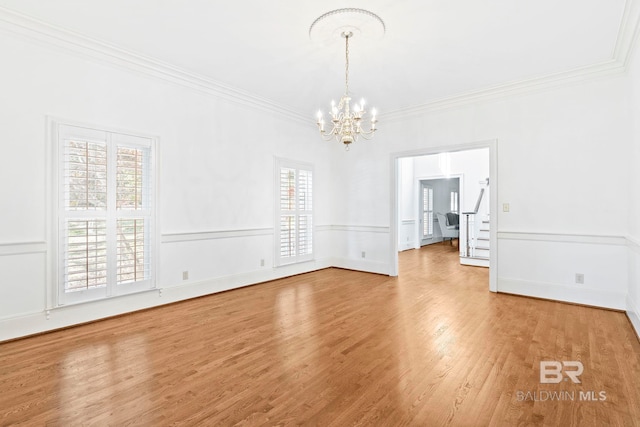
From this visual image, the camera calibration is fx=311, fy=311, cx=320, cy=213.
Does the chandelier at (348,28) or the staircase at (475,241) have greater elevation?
the chandelier at (348,28)

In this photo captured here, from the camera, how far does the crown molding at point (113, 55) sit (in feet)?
9.86

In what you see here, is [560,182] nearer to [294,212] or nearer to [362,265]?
[362,265]

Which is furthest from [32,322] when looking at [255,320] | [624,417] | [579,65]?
[579,65]

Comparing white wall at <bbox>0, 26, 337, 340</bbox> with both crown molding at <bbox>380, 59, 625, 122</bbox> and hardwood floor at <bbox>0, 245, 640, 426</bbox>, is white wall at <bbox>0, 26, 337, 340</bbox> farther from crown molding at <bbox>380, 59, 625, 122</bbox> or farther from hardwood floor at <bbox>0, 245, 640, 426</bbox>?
crown molding at <bbox>380, 59, 625, 122</bbox>

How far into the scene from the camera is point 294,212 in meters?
5.85

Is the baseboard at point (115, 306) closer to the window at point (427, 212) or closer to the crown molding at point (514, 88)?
the crown molding at point (514, 88)

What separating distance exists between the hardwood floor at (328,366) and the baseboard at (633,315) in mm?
85

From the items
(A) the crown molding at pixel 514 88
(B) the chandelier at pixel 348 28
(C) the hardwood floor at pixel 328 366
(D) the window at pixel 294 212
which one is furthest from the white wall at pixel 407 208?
(B) the chandelier at pixel 348 28

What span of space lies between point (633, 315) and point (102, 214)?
5.85 metres

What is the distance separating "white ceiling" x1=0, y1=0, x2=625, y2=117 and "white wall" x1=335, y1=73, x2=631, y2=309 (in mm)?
444

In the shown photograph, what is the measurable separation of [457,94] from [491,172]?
1342 mm

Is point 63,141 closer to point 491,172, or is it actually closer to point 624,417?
point 624,417

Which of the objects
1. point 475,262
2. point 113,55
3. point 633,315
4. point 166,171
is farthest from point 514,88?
point 113,55

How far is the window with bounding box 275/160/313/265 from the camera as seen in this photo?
5586 millimetres
